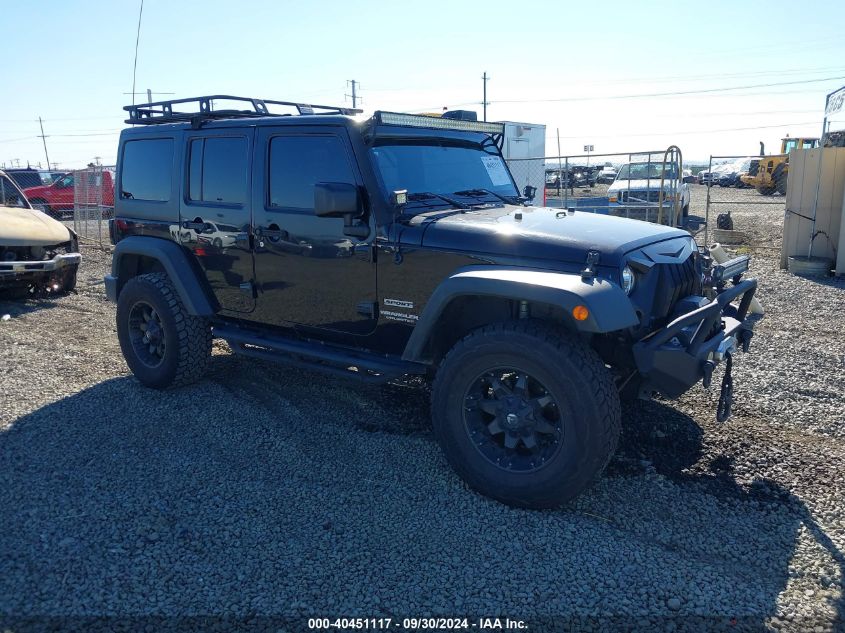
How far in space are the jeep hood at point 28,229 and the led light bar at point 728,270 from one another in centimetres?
834

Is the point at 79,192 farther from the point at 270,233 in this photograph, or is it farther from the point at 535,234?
the point at 535,234

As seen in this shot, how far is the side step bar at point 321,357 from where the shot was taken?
14.3 feet

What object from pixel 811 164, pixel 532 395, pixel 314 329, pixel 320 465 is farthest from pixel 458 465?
pixel 811 164

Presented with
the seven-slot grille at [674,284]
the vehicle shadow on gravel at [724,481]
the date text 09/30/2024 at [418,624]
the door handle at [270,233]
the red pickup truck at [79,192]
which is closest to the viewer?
the date text 09/30/2024 at [418,624]

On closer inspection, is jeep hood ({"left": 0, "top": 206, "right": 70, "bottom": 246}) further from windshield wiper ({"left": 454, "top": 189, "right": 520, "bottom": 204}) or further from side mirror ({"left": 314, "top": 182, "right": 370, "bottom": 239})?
windshield wiper ({"left": 454, "top": 189, "right": 520, "bottom": 204})

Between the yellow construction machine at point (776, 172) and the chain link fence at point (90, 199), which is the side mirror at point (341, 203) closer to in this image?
the chain link fence at point (90, 199)

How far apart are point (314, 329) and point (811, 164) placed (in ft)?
31.7

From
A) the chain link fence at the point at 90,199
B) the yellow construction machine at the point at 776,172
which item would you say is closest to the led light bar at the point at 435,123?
the chain link fence at the point at 90,199

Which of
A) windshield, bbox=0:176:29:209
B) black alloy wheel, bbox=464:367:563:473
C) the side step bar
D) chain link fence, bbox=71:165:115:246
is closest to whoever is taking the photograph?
black alloy wheel, bbox=464:367:563:473

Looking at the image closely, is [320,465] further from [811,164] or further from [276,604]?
[811,164]

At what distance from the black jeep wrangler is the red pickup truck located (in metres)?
10.3

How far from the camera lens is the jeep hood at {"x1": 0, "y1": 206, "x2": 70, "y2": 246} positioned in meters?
8.77

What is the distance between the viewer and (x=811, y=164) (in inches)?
433

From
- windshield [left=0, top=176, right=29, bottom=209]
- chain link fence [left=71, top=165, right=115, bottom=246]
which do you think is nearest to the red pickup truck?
chain link fence [left=71, top=165, right=115, bottom=246]
